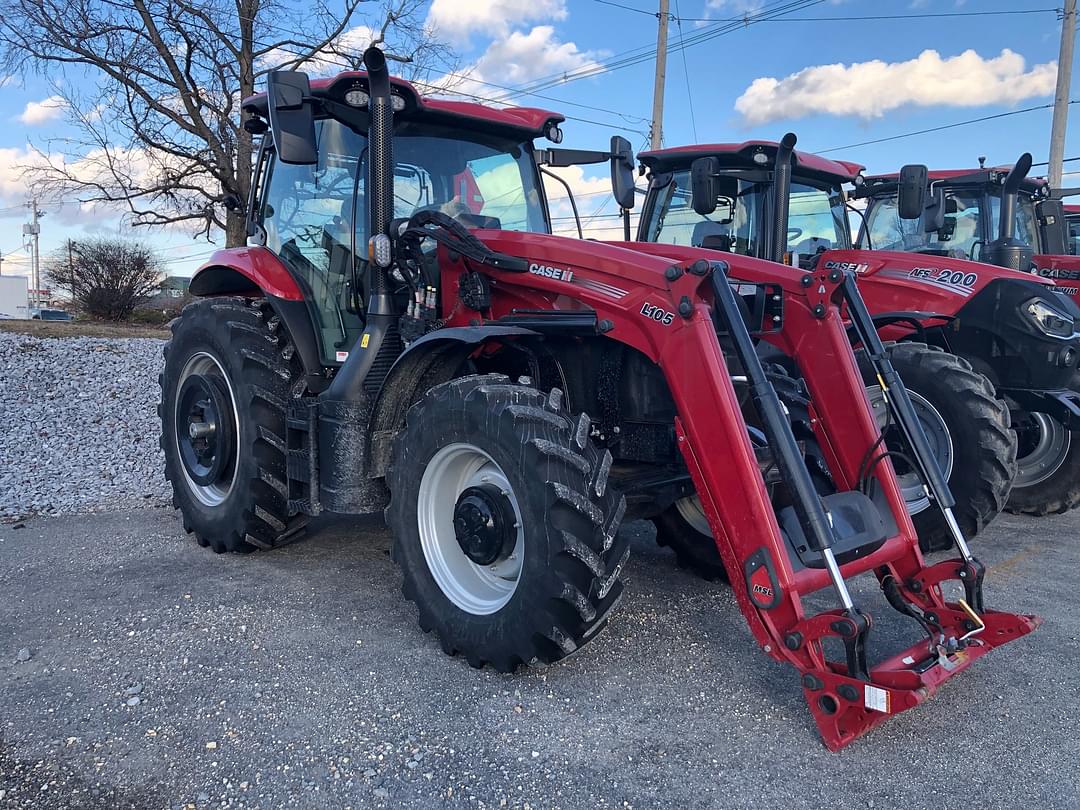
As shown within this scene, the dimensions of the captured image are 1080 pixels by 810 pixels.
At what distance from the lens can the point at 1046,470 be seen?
6.45 metres

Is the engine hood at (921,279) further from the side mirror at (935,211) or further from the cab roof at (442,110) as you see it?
the cab roof at (442,110)

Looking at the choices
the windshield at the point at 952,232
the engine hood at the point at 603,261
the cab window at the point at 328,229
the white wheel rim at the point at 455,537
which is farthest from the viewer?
the windshield at the point at 952,232

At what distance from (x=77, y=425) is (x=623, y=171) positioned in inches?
255

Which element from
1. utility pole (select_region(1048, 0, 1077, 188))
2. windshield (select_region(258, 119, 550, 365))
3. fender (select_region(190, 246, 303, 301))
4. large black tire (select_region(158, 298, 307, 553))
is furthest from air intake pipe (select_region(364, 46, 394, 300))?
utility pole (select_region(1048, 0, 1077, 188))

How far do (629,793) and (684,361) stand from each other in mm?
1493

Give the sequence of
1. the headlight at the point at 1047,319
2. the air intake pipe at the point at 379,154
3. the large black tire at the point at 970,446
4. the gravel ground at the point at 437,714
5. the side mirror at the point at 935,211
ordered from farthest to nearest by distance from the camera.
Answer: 1. the side mirror at the point at 935,211
2. the headlight at the point at 1047,319
3. the large black tire at the point at 970,446
4. the air intake pipe at the point at 379,154
5. the gravel ground at the point at 437,714

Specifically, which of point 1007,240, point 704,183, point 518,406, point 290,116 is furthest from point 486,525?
point 1007,240

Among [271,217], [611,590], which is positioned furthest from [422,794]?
[271,217]

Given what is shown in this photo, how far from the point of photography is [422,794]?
2.65 m

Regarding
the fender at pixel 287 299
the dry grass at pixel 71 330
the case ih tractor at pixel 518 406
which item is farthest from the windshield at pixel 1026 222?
the dry grass at pixel 71 330

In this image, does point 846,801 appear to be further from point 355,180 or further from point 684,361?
point 355,180

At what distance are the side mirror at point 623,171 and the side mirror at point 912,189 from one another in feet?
7.49

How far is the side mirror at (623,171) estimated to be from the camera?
16.3ft

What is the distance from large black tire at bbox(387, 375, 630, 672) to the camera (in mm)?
3111
